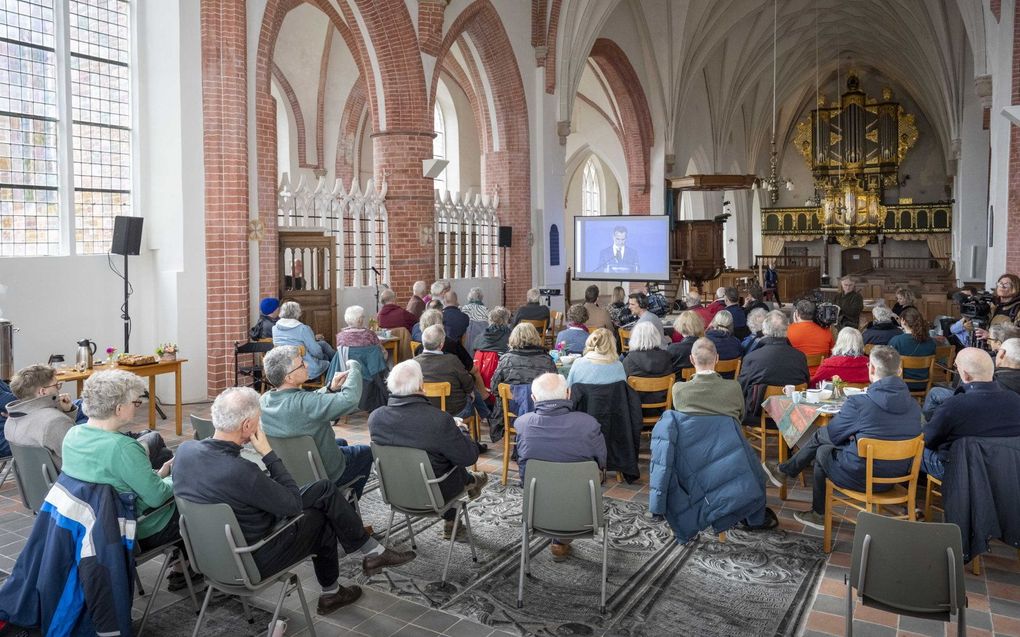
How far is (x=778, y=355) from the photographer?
7395 millimetres

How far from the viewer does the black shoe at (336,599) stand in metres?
4.71

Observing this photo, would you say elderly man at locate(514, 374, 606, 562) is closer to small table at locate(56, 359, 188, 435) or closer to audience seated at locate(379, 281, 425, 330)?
small table at locate(56, 359, 188, 435)

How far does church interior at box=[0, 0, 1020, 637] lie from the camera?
449 centimetres

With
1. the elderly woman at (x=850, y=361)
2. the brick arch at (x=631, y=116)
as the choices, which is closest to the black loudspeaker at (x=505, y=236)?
the brick arch at (x=631, y=116)

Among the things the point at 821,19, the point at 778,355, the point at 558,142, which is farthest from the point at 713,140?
the point at 778,355

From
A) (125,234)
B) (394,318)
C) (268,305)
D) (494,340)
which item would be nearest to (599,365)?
(494,340)

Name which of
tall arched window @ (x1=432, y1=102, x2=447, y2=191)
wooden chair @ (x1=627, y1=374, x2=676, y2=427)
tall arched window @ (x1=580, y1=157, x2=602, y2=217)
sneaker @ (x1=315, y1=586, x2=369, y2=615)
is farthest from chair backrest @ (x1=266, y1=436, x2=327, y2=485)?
tall arched window @ (x1=580, y1=157, x2=602, y2=217)

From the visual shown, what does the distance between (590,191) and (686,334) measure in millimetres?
26798

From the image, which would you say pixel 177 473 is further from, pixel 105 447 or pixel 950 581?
pixel 950 581

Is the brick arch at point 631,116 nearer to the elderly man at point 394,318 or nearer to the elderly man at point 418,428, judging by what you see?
the elderly man at point 394,318

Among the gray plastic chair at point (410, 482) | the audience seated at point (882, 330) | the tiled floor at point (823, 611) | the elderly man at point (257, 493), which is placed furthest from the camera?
the audience seated at point (882, 330)

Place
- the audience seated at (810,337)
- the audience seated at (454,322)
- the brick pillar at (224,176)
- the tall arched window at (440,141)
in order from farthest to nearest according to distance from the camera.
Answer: the tall arched window at (440,141) < the brick pillar at (224,176) < the audience seated at (454,322) < the audience seated at (810,337)

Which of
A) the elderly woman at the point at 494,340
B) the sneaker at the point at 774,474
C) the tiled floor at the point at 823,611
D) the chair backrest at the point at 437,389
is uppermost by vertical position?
the elderly woman at the point at 494,340

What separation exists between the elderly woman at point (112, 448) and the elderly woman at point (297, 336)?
4776mm
